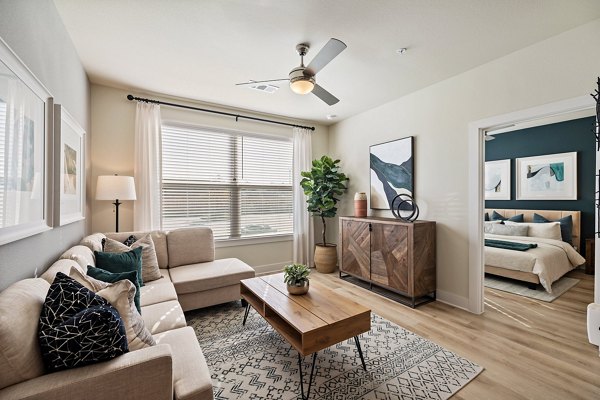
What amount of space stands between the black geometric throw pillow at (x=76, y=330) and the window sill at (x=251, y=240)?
284cm

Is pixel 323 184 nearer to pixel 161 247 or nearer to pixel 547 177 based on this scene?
pixel 161 247

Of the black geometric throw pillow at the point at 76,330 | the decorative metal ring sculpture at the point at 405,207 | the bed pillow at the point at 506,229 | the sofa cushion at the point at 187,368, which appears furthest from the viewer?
the bed pillow at the point at 506,229

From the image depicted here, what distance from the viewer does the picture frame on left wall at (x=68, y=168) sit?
6.04 ft

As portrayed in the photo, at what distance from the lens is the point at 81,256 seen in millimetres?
1951

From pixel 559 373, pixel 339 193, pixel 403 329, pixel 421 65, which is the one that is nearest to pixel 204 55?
pixel 421 65

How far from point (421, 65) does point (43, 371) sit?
3.56 meters

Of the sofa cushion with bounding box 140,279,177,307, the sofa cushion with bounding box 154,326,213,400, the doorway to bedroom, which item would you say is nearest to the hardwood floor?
the doorway to bedroom

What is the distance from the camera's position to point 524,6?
191cm

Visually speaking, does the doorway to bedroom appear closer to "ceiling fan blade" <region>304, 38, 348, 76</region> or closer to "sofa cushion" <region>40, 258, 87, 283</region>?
"ceiling fan blade" <region>304, 38, 348, 76</region>

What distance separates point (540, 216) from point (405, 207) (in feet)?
10.4

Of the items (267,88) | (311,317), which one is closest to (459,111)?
(267,88)

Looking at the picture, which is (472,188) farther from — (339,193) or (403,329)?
(339,193)

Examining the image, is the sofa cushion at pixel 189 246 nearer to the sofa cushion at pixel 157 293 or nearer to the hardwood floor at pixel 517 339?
the sofa cushion at pixel 157 293

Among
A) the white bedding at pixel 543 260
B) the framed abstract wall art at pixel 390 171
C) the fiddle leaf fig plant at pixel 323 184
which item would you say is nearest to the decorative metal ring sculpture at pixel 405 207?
the framed abstract wall art at pixel 390 171
